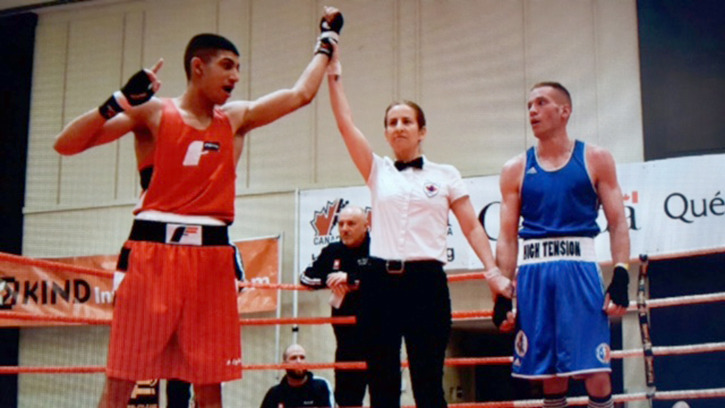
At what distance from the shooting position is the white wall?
7.49 m

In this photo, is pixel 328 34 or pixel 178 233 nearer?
pixel 178 233

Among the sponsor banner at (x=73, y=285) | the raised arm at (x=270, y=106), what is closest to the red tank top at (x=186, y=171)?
the raised arm at (x=270, y=106)

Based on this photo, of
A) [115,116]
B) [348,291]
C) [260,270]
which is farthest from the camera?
[260,270]

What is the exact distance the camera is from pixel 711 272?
6.65 meters

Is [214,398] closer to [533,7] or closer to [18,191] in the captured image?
[533,7]

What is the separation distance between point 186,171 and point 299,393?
10.9 feet

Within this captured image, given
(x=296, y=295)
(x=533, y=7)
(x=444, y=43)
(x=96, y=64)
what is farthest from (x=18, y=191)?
(x=533, y=7)

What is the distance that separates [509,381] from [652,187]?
12.2ft

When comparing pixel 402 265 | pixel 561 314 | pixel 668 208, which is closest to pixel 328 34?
pixel 402 265

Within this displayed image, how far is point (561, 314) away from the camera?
9.60ft

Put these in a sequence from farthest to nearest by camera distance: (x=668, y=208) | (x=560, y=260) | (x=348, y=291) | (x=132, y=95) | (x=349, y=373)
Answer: (x=668, y=208)
(x=349, y=373)
(x=348, y=291)
(x=560, y=260)
(x=132, y=95)

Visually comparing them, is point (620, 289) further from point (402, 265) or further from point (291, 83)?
point (291, 83)

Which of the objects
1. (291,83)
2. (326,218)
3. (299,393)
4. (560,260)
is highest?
(291,83)

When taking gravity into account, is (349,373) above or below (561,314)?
below
